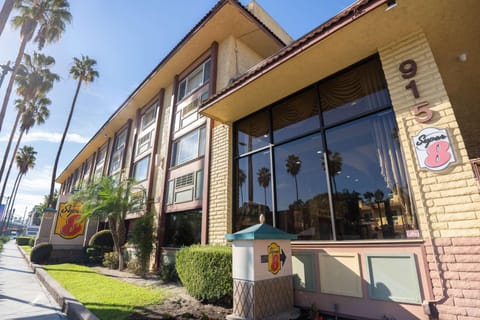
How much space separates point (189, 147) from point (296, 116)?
19.0ft

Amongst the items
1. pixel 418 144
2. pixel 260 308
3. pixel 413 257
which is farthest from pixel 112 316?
pixel 418 144

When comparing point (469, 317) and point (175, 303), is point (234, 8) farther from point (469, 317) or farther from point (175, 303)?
point (469, 317)

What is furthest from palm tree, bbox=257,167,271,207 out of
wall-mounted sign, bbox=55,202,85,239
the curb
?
wall-mounted sign, bbox=55,202,85,239

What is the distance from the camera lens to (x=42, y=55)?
24141 mm

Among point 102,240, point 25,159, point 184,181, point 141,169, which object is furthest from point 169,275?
point 25,159

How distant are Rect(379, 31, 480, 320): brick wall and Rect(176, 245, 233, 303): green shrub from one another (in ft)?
13.2

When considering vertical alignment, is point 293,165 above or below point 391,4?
below

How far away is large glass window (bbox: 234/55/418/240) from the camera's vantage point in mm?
5055

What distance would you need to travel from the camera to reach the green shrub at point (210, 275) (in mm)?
5746

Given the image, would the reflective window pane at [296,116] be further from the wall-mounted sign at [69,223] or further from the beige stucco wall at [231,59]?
the wall-mounted sign at [69,223]

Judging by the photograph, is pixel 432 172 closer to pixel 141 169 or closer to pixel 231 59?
pixel 231 59

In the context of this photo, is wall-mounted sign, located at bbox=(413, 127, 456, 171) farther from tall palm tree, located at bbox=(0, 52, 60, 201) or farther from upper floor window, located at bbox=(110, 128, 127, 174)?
tall palm tree, located at bbox=(0, 52, 60, 201)

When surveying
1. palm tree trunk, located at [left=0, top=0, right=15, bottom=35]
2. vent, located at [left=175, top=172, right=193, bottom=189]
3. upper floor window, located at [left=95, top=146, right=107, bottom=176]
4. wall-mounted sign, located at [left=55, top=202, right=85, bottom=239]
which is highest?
upper floor window, located at [left=95, top=146, right=107, bottom=176]

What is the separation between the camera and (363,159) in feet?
18.1
